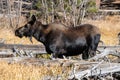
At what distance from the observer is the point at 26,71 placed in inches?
331

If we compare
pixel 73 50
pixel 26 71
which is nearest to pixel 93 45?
pixel 73 50

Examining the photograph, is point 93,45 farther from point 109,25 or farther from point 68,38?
point 109,25

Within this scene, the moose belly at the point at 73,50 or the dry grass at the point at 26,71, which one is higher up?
the dry grass at the point at 26,71

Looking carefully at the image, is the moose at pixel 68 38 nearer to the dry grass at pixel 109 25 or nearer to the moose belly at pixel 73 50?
the moose belly at pixel 73 50

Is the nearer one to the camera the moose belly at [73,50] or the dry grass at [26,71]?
the dry grass at [26,71]

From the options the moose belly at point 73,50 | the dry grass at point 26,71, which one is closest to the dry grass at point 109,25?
the moose belly at point 73,50

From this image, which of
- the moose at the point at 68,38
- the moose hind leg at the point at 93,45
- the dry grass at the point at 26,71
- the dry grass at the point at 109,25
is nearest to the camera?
the dry grass at the point at 26,71

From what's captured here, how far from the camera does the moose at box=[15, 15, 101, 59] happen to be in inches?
416

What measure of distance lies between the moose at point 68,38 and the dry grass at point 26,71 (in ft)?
6.62

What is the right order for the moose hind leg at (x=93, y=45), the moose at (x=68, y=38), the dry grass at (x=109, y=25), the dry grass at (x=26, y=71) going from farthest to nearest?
the dry grass at (x=109, y=25)
the moose hind leg at (x=93, y=45)
the moose at (x=68, y=38)
the dry grass at (x=26, y=71)

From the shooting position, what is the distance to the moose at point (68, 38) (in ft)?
34.6

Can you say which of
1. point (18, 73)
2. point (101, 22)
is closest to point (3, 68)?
point (18, 73)

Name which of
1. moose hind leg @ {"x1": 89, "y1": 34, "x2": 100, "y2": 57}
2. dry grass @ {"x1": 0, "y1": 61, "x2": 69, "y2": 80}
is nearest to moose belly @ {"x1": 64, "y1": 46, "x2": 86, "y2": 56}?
moose hind leg @ {"x1": 89, "y1": 34, "x2": 100, "y2": 57}

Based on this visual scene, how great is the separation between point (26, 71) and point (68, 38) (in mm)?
2566
